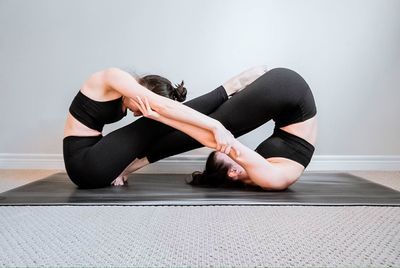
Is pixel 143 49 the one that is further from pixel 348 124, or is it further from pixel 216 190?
pixel 348 124

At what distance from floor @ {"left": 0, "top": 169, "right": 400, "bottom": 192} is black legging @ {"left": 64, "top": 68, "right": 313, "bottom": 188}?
57 cm

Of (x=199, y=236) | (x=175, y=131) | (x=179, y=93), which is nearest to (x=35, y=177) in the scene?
(x=175, y=131)

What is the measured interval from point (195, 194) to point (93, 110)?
24.5 inches

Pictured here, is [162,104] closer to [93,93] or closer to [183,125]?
[183,125]

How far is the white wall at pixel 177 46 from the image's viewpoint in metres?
2.73

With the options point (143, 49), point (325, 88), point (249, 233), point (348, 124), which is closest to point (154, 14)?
point (143, 49)

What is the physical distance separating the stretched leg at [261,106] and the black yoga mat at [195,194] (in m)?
0.27

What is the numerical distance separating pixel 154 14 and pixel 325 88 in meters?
1.39

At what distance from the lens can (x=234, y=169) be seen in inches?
72.0

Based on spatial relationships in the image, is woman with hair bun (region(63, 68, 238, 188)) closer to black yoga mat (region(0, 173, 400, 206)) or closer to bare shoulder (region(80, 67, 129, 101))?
bare shoulder (region(80, 67, 129, 101))

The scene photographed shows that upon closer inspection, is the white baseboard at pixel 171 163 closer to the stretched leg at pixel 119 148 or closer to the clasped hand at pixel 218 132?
the stretched leg at pixel 119 148

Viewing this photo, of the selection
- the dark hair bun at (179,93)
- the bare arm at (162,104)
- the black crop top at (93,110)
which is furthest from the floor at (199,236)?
the dark hair bun at (179,93)

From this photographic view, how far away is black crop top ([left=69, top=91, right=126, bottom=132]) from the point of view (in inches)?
69.1

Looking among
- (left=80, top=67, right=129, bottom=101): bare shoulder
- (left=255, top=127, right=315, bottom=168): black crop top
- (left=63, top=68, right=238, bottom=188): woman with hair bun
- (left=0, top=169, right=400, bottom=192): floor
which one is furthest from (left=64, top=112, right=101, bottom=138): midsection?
(left=255, top=127, right=315, bottom=168): black crop top
